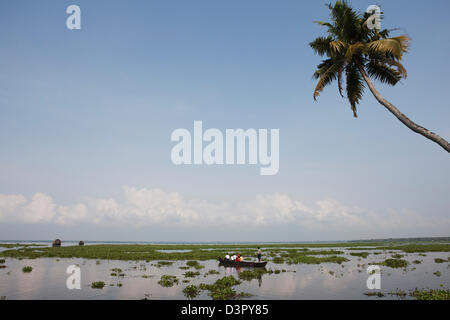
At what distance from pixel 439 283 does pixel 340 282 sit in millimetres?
7645

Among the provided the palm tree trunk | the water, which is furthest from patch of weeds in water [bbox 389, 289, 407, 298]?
the palm tree trunk

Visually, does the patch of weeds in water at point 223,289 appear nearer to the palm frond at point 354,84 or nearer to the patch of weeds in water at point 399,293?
the patch of weeds in water at point 399,293

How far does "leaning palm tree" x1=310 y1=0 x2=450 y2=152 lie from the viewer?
17.6 metres

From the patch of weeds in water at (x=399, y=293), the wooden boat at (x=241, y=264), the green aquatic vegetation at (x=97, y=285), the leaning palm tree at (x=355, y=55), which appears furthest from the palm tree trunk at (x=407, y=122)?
the green aquatic vegetation at (x=97, y=285)

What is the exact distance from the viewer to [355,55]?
19.7 metres

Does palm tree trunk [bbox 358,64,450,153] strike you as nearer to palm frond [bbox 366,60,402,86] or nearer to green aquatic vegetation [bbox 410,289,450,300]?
palm frond [bbox 366,60,402,86]

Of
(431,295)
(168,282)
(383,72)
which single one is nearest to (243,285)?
(168,282)

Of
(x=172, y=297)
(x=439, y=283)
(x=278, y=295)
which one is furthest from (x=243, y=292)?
(x=439, y=283)

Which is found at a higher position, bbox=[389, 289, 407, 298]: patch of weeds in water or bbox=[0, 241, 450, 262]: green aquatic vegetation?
bbox=[389, 289, 407, 298]: patch of weeds in water

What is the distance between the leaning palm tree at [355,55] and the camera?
1764cm
